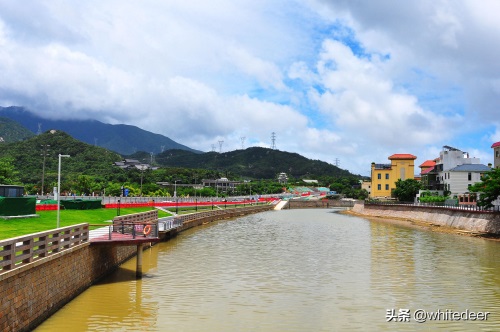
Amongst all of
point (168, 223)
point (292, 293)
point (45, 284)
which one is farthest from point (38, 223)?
point (292, 293)

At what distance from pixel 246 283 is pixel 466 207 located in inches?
2259

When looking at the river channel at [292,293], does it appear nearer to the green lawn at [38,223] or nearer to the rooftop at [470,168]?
the green lawn at [38,223]

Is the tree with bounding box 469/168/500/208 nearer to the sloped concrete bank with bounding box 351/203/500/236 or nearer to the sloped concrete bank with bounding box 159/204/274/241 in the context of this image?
the sloped concrete bank with bounding box 351/203/500/236

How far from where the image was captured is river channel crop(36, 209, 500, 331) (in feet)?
68.7

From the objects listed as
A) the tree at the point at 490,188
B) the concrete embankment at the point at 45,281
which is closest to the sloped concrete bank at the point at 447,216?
the tree at the point at 490,188

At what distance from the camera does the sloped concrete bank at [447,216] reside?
6136 centimetres

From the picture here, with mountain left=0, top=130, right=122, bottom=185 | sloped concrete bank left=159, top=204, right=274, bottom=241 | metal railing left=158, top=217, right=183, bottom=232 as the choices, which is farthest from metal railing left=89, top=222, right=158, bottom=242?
mountain left=0, top=130, right=122, bottom=185

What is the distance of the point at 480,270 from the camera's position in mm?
35500

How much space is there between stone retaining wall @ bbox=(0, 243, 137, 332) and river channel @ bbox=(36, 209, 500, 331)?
0.63 metres

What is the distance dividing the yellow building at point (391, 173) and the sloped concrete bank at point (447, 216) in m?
33.5

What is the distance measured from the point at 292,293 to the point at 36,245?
46.1ft

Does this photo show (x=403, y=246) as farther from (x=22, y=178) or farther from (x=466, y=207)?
(x=22, y=178)

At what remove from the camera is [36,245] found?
63.2ft

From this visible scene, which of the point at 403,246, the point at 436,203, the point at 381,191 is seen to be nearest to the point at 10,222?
the point at 403,246
